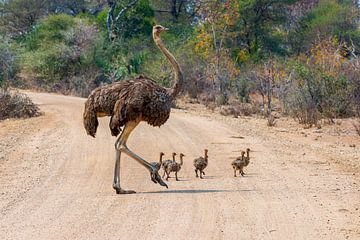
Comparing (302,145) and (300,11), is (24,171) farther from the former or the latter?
(300,11)

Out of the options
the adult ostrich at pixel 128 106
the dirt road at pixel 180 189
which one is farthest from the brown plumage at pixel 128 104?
the dirt road at pixel 180 189

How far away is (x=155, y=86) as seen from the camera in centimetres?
1113

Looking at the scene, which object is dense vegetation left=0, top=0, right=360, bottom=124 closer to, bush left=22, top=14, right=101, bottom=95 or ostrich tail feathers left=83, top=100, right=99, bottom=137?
bush left=22, top=14, right=101, bottom=95

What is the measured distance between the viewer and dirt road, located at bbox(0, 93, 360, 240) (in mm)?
8750

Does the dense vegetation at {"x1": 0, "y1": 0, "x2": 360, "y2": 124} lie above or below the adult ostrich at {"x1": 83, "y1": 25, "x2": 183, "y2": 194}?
above

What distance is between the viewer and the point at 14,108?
73.4 feet

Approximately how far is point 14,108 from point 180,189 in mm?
12053

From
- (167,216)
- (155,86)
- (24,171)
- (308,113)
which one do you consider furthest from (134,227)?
(308,113)

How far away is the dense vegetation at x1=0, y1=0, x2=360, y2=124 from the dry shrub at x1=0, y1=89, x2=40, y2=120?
7.59m

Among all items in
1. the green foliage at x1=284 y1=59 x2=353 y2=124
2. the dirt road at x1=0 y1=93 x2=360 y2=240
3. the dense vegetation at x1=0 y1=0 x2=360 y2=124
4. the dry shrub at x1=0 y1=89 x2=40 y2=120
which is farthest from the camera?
the dense vegetation at x1=0 y1=0 x2=360 y2=124

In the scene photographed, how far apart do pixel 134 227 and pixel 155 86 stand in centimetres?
293

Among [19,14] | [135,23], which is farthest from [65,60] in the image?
[19,14]

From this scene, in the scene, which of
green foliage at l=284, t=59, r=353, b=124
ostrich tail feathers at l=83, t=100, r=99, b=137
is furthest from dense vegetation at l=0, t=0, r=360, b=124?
ostrich tail feathers at l=83, t=100, r=99, b=137

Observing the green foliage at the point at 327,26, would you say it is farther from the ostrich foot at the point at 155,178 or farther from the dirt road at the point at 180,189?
the ostrich foot at the point at 155,178
